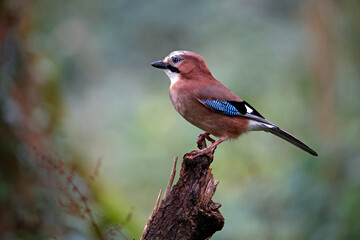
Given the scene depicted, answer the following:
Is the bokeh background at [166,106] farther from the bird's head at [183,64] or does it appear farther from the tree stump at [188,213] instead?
the tree stump at [188,213]

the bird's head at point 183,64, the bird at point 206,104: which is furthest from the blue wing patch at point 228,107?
the bird's head at point 183,64

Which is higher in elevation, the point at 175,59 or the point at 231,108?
the point at 175,59

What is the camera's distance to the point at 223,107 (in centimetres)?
447

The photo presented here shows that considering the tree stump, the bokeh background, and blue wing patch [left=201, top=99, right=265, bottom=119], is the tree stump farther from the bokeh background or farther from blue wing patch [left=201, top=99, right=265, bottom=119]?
the bokeh background

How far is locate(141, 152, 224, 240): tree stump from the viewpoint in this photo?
345 cm

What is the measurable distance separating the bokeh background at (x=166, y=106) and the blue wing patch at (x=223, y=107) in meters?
1.54

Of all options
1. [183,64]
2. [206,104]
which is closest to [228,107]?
[206,104]

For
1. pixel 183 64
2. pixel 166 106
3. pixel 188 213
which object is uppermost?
pixel 166 106

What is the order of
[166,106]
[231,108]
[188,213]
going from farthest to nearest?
[166,106] < [231,108] < [188,213]

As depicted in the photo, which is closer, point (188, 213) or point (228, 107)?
point (188, 213)

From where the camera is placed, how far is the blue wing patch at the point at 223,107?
174 inches

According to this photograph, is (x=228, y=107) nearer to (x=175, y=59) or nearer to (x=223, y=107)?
(x=223, y=107)

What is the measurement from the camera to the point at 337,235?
5.47 meters

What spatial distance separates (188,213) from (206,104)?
1.22 m
